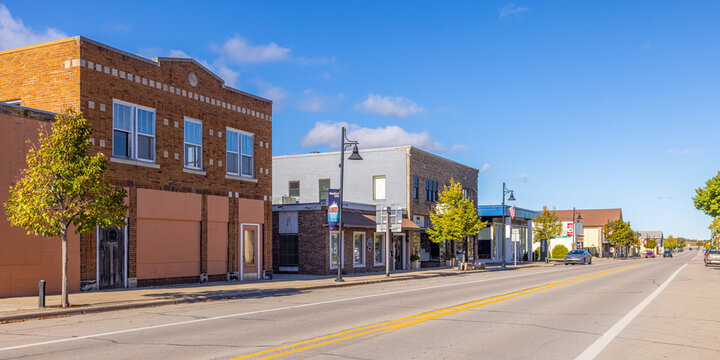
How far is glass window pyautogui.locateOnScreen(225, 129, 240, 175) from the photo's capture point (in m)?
27.7

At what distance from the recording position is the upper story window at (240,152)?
27812 mm

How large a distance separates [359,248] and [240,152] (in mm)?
11219

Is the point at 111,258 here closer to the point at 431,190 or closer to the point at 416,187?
the point at 416,187

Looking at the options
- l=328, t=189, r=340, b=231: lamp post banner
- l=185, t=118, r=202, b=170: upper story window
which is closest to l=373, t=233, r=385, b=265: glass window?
l=328, t=189, r=340, b=231: lamp post banner

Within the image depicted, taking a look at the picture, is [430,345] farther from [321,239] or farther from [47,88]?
[321,239]

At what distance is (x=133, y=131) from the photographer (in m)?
22.8

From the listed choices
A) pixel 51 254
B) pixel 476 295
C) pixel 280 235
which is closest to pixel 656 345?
pixel 476 295

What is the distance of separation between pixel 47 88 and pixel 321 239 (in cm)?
1595

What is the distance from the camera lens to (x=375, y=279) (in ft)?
98.6

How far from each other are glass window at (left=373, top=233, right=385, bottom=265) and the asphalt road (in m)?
18.7

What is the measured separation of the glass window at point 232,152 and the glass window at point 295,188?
58.5ft

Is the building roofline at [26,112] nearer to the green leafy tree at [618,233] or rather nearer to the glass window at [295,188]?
the glass window at [295,188]

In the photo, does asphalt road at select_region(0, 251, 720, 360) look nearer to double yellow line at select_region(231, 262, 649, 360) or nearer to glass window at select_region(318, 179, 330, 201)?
double yellow line at select_region(231, 262, 649, 360)


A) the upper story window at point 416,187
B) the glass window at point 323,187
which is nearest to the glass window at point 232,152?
the glass window at point 323,187
